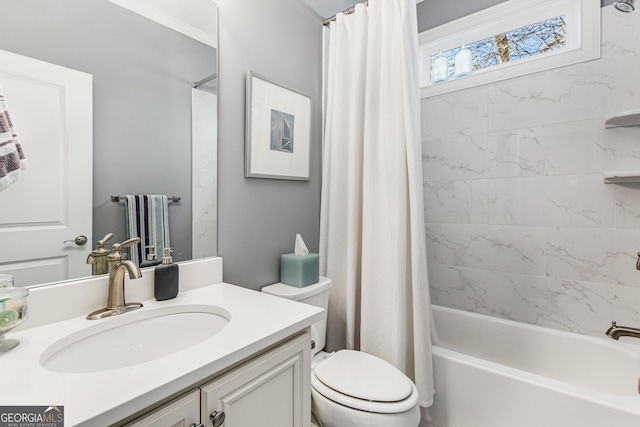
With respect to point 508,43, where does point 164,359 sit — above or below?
below

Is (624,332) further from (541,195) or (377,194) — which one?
(377,194)

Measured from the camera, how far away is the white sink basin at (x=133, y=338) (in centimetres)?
77

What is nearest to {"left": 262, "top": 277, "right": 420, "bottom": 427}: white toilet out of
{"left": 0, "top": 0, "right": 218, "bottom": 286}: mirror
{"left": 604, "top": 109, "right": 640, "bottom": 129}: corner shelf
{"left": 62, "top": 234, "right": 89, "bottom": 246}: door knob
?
{"left": 0, "top": 0, "right": 218, "bottom": 286}: mirror

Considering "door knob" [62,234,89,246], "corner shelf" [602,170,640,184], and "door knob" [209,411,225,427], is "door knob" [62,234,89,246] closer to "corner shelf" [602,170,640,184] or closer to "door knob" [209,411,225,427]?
"door knob" [209,411,225,427]

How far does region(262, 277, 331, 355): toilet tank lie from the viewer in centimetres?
143

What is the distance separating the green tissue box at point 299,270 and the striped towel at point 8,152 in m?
1.05

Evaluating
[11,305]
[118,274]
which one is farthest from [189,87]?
[11,305]

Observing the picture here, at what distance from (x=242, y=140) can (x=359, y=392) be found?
1191mm

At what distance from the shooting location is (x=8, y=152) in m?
0.79

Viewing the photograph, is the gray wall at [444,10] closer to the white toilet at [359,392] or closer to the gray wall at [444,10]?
the gray wall at [444,10]

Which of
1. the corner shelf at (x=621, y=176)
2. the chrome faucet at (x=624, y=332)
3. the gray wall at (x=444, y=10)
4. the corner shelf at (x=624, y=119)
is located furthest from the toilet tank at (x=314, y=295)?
the gray wall at (x=444, y=10)

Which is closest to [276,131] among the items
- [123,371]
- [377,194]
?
[377,194]

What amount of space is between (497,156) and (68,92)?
2223 millimetres

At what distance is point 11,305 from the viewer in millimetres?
697
